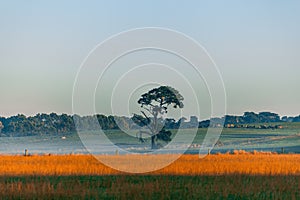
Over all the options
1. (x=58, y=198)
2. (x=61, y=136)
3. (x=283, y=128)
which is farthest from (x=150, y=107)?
(x=283, y=128)

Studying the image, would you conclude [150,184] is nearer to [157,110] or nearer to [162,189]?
[162,189]

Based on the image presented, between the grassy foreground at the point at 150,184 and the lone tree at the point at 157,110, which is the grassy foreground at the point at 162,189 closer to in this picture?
the grassy foreground at the point at 150,184

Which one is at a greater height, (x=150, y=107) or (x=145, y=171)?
(x=150, y=107)

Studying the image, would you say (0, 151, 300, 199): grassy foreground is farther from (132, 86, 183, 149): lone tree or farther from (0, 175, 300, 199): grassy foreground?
(132, 86, 183, 149): lone tree

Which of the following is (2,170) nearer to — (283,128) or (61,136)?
(61,136)

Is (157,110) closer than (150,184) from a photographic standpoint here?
No

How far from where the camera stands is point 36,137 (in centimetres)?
14350

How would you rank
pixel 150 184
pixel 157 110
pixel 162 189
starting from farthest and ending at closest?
pixel 157 110, pixel 150 184, pixel 162 189

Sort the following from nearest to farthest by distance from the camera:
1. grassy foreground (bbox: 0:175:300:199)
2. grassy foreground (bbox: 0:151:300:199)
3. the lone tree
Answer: grassy foreground (bbox: 0:175:300:199)
grassy foreground (bbox: 0:151:300:199)
the lone tree

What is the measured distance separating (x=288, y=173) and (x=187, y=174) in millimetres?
5434

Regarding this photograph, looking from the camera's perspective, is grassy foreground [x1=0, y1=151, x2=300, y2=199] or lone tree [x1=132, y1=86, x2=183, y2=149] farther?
lone tree [x1=132, y1=86, x2=183, y2=149]

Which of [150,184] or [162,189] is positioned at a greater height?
[150,184]

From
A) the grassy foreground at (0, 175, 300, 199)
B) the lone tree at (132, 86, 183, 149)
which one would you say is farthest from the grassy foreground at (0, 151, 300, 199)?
the lone tree at (132, 86, 183, 149)

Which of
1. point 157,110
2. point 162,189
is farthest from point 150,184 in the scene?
point 157,110
